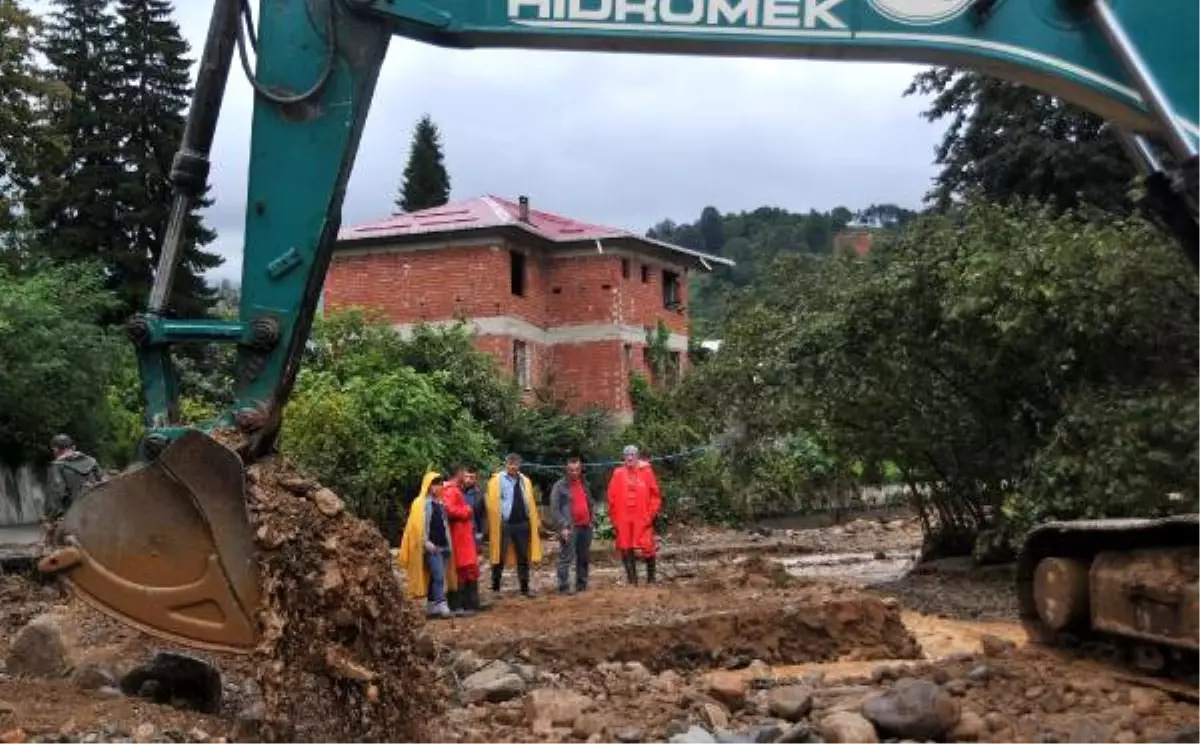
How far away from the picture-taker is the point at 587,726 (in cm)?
640

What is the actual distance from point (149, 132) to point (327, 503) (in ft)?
102

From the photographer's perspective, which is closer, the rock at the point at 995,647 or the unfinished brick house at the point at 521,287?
the rock at the point at 995,647

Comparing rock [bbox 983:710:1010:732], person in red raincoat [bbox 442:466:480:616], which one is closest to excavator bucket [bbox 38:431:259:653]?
rock [bbox 983:710:1010:732]

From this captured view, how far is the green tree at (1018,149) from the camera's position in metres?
25.0

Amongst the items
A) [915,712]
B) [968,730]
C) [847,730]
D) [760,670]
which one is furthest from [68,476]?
[968,730]

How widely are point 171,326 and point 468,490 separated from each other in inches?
303

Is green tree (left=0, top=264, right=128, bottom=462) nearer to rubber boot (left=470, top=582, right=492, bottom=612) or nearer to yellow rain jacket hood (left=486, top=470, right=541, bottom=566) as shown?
yellow rain jacket hood (left=486, top=470, right=541, bottom=566)

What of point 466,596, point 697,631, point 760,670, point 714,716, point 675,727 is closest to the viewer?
point 675,727

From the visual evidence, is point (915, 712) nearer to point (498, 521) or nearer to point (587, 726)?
point (587, 726)

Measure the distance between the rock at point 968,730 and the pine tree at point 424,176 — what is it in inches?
1930

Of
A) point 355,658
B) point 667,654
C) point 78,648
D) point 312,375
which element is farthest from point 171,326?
point 312,375

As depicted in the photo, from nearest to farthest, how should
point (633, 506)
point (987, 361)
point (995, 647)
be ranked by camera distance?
point (995, 647), point (987, 361), point (633, 506)

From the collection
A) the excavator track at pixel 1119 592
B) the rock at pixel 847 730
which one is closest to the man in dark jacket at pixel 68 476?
the rock at pixel 847 730

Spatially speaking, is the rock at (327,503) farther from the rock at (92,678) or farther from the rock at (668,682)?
the rock at (668,682)
